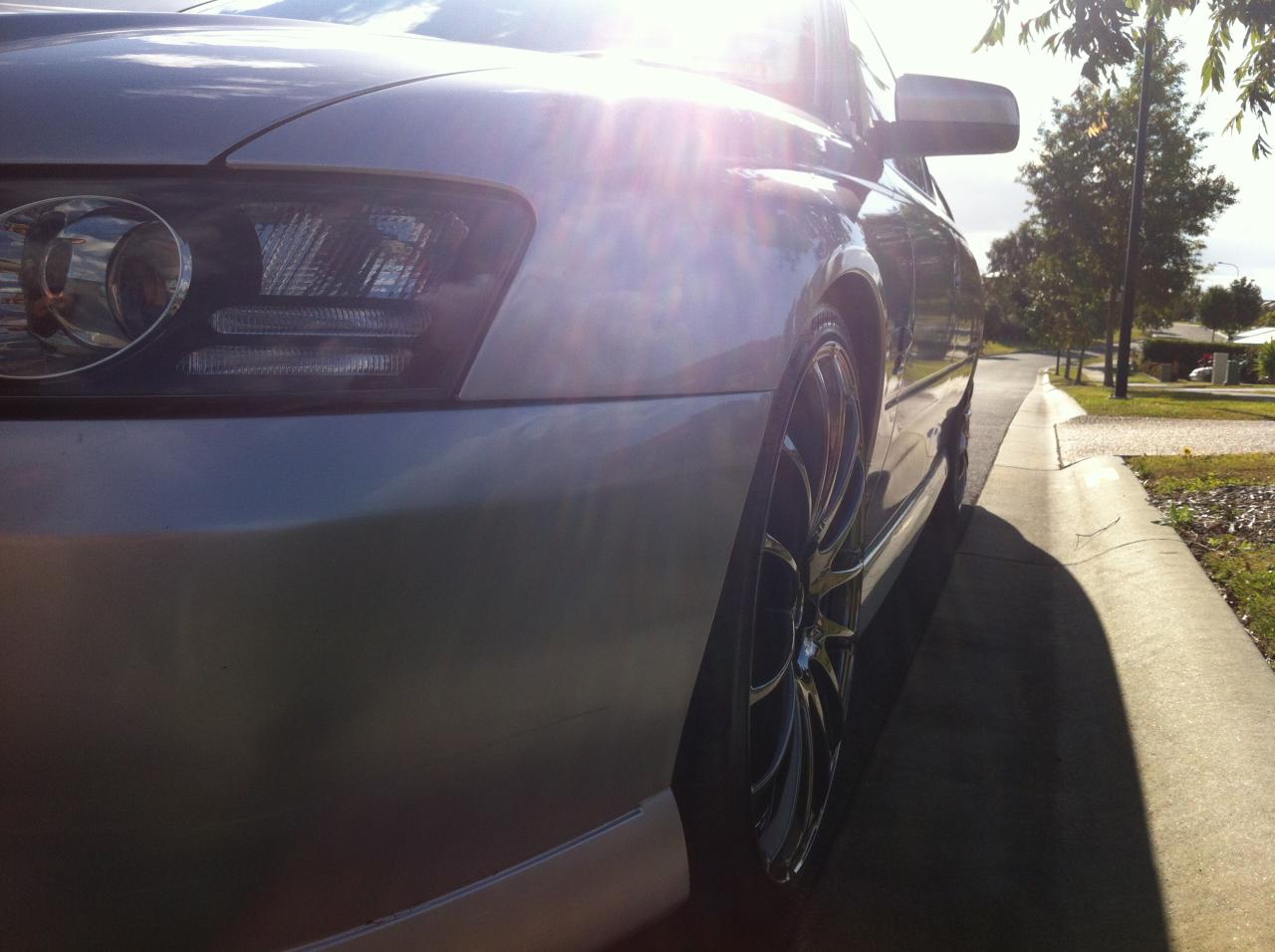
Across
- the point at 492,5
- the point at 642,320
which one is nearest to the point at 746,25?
the point at 492,5

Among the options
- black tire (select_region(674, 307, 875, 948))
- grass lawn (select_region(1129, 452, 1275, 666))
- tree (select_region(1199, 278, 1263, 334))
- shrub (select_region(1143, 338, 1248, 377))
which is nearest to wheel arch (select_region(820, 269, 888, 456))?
black tire (select_region(674, 307, 875, 948))

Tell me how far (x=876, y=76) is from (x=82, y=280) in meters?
2.96

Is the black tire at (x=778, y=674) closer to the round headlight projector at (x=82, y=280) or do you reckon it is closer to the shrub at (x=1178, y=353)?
the round headlight projector at (x=82, y=280)

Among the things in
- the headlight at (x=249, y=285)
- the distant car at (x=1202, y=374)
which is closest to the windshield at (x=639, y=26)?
the headlight at (x=249, y=285)

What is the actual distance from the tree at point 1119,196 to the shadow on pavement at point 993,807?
29.7 m

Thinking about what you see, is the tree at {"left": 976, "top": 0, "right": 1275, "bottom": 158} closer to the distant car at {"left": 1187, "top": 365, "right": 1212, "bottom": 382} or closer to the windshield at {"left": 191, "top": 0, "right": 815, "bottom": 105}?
the windshield at {"left": 191, "top": 0, "right": 815, "bottom": 105}

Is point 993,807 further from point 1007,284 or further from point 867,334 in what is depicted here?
point 1007,284

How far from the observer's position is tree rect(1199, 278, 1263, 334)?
2591 inches

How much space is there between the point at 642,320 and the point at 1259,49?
547cm

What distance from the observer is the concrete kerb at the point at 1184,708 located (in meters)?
2.13

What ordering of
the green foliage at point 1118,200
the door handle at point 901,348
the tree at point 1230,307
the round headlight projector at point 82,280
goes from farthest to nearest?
the tree at point 1230,307 → the green foliage at point 1118,200 → the door handle at point 901,348 → the round headlight projector at point 82,280

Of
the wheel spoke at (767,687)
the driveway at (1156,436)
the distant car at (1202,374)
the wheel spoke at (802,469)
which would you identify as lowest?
the distant car at (1202,374)

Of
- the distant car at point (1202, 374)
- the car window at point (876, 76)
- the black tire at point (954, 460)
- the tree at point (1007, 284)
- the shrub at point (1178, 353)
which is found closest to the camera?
the car window at point (876, 76)

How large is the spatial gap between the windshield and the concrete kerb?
1747 millimetres
